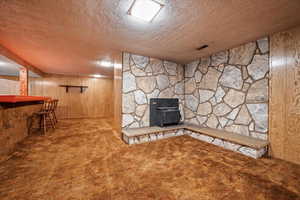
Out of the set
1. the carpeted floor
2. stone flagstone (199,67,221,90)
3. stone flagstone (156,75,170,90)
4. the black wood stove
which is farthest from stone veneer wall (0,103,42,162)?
stone flagstone (199,67,221,90)

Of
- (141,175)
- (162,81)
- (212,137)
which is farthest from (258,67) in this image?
(141,175)

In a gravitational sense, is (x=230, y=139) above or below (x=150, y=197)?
above

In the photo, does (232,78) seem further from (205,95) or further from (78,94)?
(78,94)

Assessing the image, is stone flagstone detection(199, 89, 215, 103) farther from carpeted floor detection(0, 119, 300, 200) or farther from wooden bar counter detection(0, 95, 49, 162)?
wooden bar counter detection(0, 95, 49, 162)

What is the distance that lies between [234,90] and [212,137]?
46.6 inches

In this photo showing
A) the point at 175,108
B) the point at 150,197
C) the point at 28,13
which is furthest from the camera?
the point at 175,108

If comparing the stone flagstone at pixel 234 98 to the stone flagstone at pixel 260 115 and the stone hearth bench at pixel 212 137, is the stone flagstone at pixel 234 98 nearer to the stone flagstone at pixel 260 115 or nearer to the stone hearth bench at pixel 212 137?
the stone flagstone at pixel 260 115

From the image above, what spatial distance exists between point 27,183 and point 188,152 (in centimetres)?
235

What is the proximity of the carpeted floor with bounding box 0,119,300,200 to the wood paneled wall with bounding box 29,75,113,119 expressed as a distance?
3.82 meters

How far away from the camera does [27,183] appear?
54.6 inches

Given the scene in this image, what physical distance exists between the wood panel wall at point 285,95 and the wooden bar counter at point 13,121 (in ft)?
14.4

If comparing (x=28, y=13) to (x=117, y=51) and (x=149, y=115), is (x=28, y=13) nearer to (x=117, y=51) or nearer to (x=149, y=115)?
(x=117, y=51)

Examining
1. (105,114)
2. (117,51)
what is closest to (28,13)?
(117,51)

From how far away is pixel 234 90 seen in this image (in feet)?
8.80
